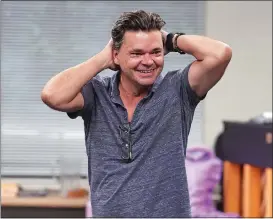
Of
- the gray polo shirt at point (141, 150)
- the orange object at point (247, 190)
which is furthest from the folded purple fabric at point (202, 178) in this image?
the gray polo shirt at point (141, 150)

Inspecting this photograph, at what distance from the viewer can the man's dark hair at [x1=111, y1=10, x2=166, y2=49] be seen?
1.69 meters

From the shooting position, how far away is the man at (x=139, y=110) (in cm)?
171

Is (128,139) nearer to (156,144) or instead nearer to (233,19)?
(156,144)

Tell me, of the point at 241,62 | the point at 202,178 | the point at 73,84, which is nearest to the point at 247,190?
the point at 202,178

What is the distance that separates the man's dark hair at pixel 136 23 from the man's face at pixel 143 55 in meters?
0.01

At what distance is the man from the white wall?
252 cm

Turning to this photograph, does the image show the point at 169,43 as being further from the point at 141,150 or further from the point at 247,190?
the point at 247,190

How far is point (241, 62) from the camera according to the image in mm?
4273

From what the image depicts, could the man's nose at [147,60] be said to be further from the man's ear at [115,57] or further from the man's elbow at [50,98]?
the man's elbow at [50,98]

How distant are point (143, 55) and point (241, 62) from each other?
8.84 ft

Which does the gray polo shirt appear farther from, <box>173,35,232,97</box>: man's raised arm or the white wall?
the white wall

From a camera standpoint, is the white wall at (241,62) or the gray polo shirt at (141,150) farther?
the white wall at (241,62)

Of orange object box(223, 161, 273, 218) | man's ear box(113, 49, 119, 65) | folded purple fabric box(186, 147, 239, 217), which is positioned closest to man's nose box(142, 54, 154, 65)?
man's ear box(113, 49, 119, 65)

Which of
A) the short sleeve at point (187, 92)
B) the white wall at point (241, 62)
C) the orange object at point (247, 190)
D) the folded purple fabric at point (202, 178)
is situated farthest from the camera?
the white wall at point (241, 62)
